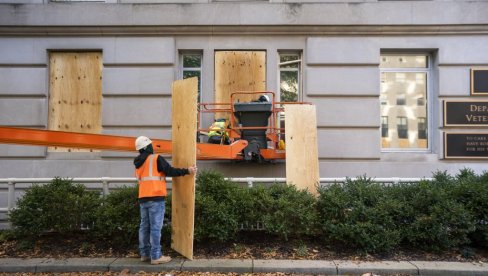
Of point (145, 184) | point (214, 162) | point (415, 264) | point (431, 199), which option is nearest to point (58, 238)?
point (145, 184)

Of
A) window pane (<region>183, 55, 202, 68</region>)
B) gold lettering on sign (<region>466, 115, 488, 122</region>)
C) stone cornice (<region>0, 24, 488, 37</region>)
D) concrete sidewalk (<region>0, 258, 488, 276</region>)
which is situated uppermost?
stone cornice (<region>0, 24, 488, 37</region>)

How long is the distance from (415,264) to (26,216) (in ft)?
22.5

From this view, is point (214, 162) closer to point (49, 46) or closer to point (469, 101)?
point (49, 46)

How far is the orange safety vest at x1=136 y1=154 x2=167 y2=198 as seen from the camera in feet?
18.8

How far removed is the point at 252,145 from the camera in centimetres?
833

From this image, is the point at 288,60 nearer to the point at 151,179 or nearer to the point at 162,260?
the point at 151,179

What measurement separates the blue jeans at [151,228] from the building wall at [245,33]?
368 centimetres

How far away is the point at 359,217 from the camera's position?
20.6 ft

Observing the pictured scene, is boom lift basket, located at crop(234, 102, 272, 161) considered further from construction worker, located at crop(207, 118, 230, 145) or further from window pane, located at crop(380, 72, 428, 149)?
window pane, located at crop(380, 72, 428, 149)

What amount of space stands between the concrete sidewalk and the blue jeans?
216 mm

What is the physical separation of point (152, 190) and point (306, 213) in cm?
272

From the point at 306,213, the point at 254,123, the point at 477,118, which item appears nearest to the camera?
the point at 306,213

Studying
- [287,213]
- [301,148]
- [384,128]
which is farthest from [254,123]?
[384,128]

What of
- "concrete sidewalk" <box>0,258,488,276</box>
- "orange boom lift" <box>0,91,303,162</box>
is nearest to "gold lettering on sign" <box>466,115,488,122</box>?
"concrete sidewalk" <box>0,258,488,276</box>
